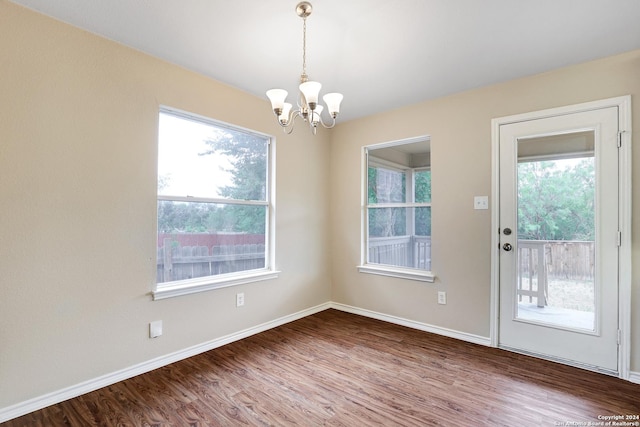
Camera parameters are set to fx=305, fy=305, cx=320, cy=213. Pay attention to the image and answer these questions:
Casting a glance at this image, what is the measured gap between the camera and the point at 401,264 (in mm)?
3525

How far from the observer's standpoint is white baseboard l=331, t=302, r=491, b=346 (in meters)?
2.90

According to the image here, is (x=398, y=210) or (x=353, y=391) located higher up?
(x=398, y=210)

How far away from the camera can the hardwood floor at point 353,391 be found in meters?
1.81

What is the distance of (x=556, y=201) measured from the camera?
252 centimetres

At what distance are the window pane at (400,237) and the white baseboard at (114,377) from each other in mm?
1539

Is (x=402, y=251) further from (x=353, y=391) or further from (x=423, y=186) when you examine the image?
(x=353, y=391)

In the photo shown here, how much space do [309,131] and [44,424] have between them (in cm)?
334

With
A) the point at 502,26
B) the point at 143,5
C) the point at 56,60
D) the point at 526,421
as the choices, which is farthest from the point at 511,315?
the point at 56,60

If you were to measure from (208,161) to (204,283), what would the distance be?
43.7 inches

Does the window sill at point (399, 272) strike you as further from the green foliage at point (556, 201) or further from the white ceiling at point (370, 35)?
the white ceiling at point (370, 35)

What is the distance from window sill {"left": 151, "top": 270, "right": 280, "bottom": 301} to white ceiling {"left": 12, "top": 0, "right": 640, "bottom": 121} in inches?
72.4

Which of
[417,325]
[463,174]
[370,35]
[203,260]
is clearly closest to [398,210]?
[463,174]

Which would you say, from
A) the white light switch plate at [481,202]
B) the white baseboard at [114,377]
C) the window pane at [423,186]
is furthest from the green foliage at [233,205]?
the white light switch plate at [481,202]

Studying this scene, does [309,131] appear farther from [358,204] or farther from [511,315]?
[511,315]
